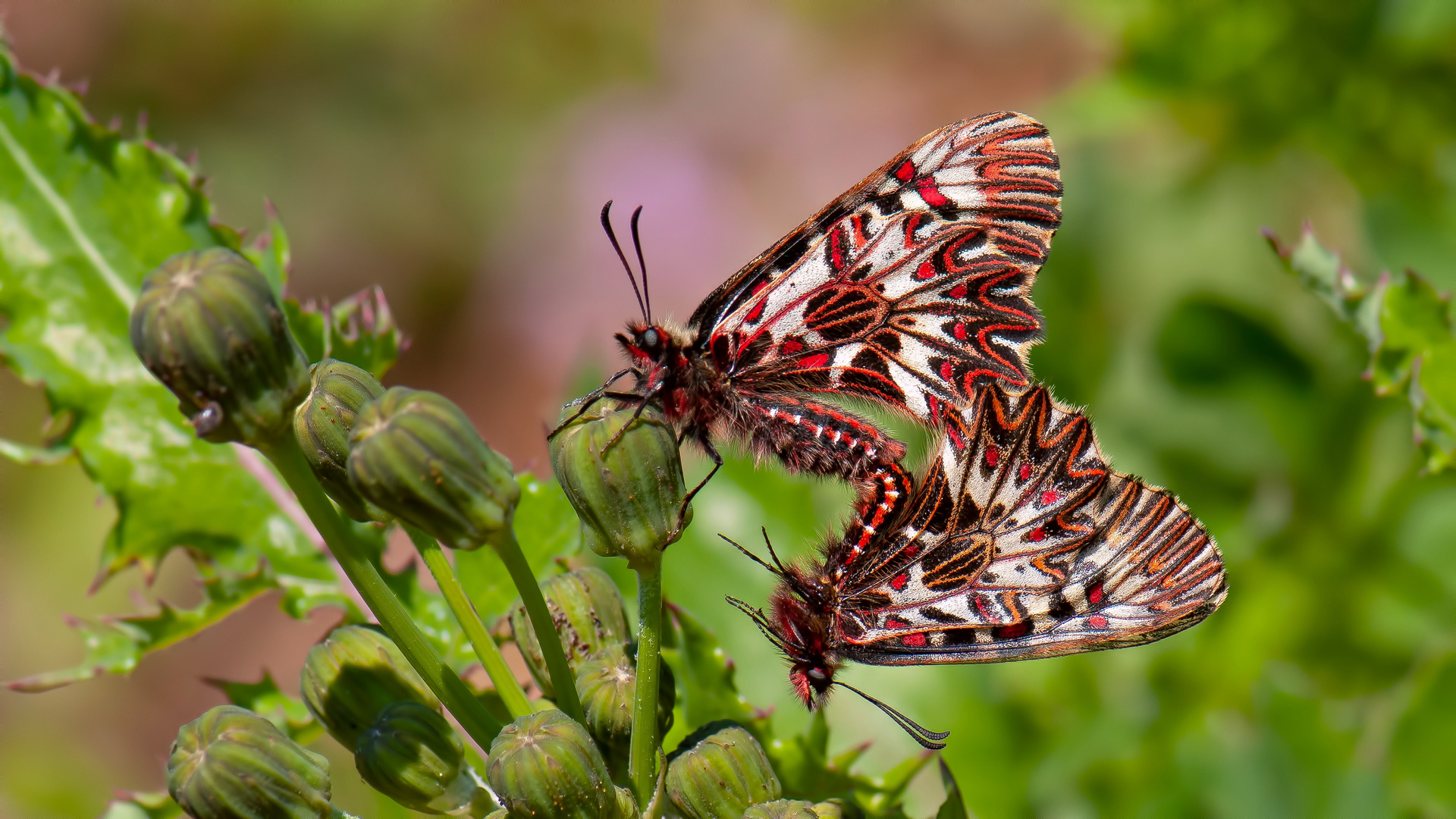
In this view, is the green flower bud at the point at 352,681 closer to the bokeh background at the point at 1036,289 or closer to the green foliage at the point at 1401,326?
the bokeh background at the point at 1036,289

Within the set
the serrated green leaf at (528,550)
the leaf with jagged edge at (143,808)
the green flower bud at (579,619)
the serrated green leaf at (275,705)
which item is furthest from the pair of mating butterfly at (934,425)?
the leaf with jagged edge at (143,808)

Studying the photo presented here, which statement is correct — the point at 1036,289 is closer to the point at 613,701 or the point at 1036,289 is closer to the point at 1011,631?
the point at 1011,631

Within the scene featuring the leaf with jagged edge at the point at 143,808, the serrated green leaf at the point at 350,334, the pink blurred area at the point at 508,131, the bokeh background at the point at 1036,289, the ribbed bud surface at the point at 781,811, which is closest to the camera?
the ribbed bud surface at the point at 781,811

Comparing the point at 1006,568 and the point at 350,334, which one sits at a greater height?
the point at 350,334

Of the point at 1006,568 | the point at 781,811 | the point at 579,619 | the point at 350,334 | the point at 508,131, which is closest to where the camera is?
the point at 781,811

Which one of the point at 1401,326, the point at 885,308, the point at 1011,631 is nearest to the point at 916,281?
the point at 885,308

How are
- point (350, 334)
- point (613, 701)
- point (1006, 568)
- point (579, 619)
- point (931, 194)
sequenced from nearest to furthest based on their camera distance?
point (613, 701) → point (579, 619) → point (1006, 568) → point (931, 194) → point (350, 334)

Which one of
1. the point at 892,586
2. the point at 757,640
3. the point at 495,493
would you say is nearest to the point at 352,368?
the point at 495,493
